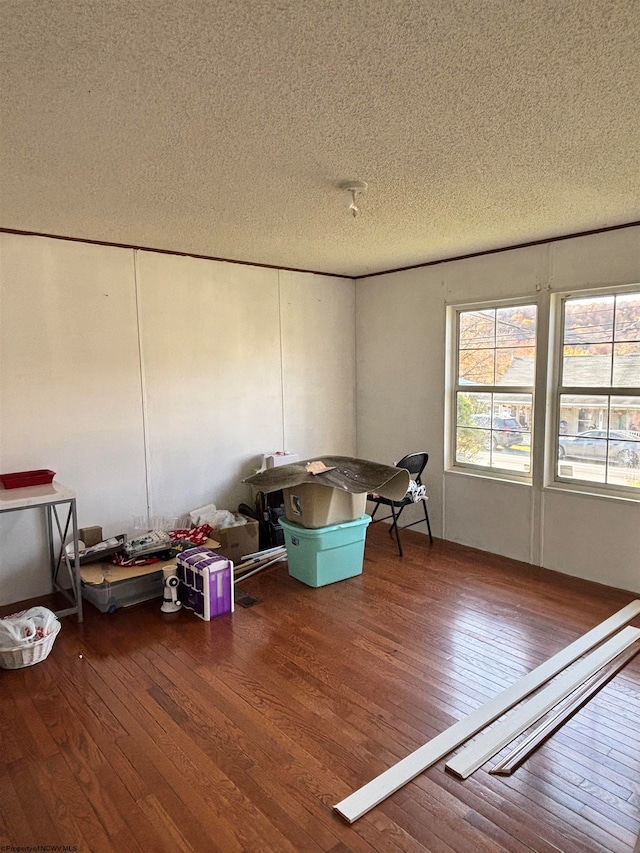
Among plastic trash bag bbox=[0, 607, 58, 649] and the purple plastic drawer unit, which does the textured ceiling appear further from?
plastic trash bag bbox=[0, 607, 58, 649]

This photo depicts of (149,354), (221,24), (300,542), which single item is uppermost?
(221,24)

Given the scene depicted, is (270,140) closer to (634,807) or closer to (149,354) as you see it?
(149,354)

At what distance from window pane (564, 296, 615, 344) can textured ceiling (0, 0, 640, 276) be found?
0.60m

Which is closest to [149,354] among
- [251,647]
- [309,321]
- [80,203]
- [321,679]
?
[80,203]

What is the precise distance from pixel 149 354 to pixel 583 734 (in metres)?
3.58

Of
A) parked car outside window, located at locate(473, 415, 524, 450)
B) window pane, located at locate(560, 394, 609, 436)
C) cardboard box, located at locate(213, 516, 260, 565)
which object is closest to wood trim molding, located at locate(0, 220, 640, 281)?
window pane, located at locate(560, 394, 609, 436)

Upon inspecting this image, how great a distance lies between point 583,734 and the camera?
7.61ft

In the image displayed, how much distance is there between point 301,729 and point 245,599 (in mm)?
1384

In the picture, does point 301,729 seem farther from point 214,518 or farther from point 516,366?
point 516,366

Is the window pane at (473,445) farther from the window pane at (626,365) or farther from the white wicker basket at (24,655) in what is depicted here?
the white wicker basket at (24,655)

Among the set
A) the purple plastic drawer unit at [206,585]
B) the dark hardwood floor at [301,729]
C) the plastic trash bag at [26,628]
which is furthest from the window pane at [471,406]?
the plastic trash bag at [26,628]

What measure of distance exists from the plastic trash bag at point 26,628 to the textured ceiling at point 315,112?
7.37 feet

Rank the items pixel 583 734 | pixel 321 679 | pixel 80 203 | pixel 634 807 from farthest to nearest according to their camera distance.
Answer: pixel 80 203, pixel 321 679, pixel 583 734, pixel 634 807

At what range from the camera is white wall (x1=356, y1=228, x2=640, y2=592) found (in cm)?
375
